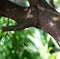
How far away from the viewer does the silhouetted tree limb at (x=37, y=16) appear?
2.54 feet

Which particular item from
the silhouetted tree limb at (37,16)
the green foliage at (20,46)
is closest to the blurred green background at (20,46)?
the green foliage at (20,46)

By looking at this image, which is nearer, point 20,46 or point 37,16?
point 37,16

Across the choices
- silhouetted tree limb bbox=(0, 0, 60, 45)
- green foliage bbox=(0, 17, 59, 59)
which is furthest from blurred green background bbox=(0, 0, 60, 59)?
silhouetted tree limb bbox=(0, 0, 60, 45)

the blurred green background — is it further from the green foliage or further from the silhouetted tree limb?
the silhouetted tree limb

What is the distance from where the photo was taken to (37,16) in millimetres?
837

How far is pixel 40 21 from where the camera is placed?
2.69ft

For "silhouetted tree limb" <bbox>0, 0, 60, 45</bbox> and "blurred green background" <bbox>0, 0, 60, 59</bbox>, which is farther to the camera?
"blurred green background" <bbox>0, 0, 60, 59</bbox>

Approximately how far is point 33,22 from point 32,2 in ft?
0.27

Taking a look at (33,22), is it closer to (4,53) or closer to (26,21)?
(26,21)

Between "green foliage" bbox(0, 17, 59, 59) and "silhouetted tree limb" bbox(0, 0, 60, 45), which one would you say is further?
"green foliage" bbox(0, 17, 59, 59)

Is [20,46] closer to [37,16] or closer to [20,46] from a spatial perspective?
[20,46]

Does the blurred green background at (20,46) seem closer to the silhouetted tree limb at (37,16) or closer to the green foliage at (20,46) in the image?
the green foliage at (20,46)

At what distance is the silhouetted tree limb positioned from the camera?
773mm

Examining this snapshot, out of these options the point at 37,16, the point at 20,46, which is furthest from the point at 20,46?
the point at 37,16
